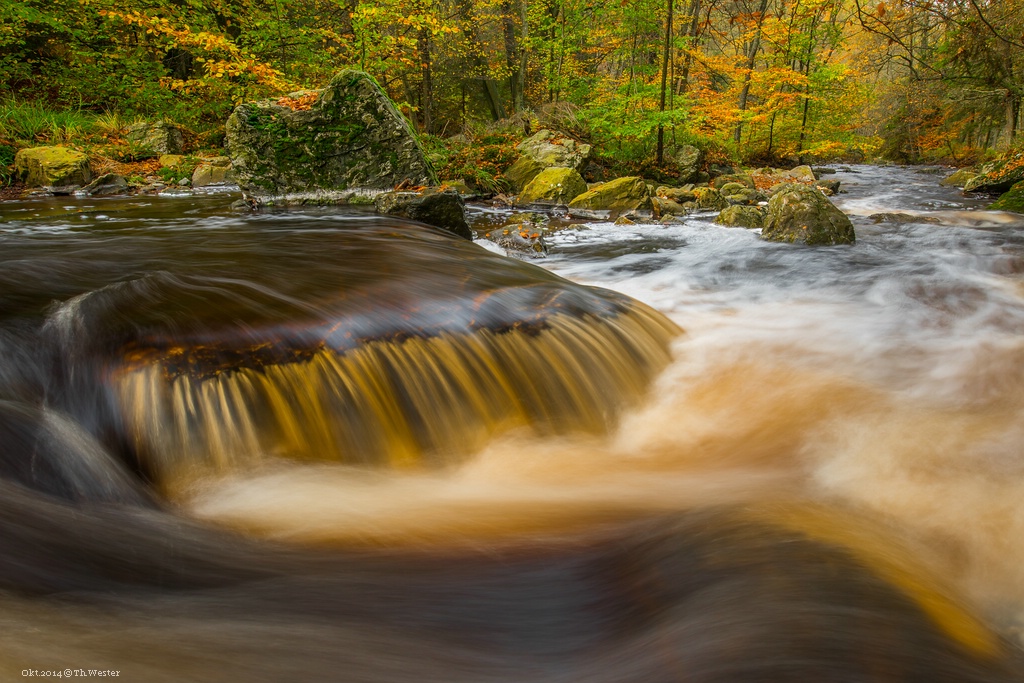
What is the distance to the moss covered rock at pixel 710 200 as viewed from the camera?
38.5 feet

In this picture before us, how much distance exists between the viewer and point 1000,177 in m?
12.5

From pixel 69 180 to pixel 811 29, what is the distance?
21.5 m

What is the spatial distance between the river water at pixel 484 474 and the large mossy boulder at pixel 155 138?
10.5 metres

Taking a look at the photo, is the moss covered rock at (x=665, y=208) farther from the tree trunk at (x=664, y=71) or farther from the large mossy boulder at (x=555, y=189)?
the tree trunk at (x=664, y=71)

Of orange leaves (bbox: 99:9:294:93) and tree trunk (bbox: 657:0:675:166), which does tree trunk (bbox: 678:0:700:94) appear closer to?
tree trunk (bbox: 657:0:675:166)

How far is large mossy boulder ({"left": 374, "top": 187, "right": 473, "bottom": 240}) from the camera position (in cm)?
730

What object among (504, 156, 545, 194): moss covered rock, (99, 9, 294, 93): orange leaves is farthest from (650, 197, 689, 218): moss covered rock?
(99, 9, 294, 93): orange leaves

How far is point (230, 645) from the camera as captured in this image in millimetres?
1359

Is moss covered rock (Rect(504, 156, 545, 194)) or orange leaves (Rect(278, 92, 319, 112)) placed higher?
orange leaves (Rect(278, 92, 319, 112))

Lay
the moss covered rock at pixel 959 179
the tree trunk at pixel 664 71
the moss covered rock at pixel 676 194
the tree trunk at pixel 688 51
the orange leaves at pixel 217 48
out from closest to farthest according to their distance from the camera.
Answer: the orange leaves at pixel 217 48 → the moss covered rock at pixel 676 194 → the tree trunk at pixel 664 71 → the moss covered rock at pixel 959 179 → the tree trunk at pixel 688 51

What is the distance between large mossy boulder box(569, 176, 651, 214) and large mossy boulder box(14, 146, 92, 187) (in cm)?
956

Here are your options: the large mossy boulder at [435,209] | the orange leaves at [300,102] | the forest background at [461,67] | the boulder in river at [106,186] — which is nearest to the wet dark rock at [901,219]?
the forest background at [461,67]

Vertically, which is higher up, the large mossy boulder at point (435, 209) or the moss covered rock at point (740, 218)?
the large mossy boulder at point (435, 209)

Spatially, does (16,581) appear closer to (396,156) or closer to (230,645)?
(230,645)
